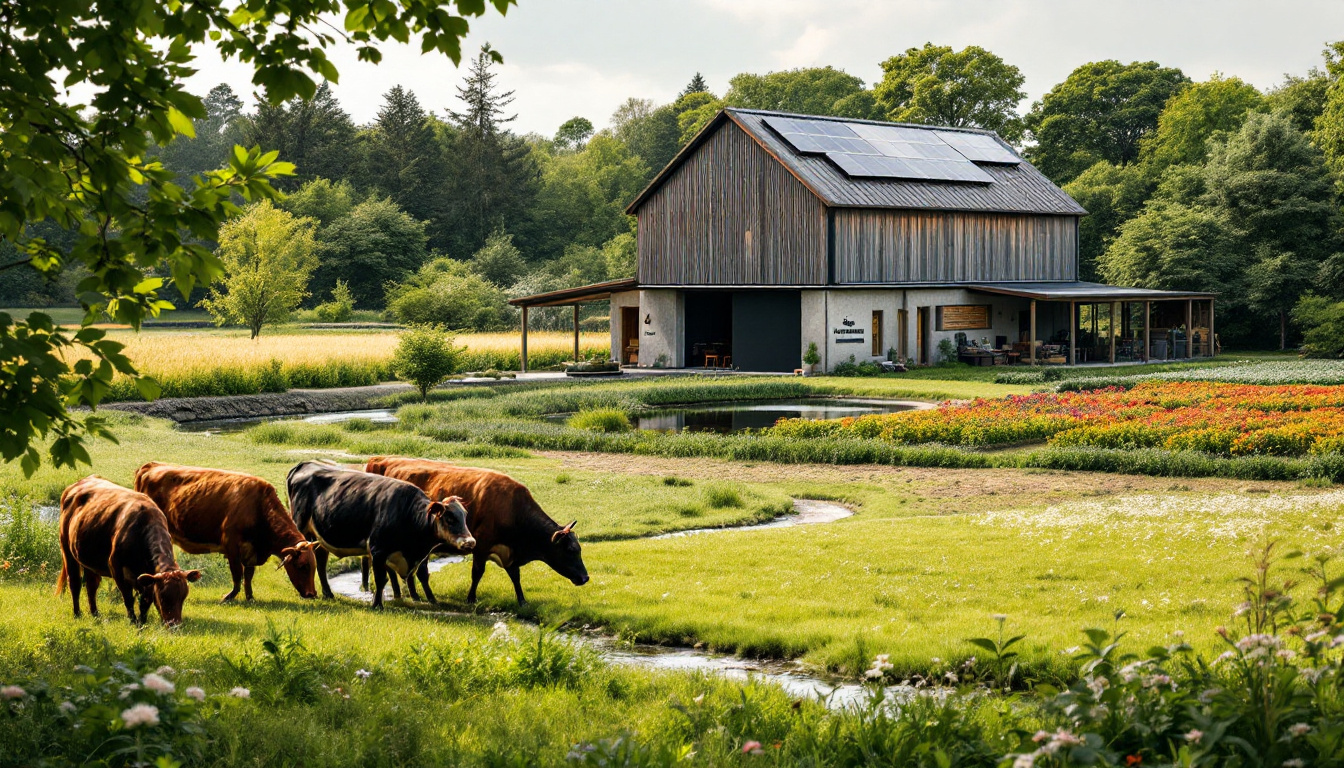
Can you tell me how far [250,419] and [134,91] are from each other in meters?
28.9

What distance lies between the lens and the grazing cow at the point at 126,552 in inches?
362

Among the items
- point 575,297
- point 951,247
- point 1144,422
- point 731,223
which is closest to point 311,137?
point 575,297

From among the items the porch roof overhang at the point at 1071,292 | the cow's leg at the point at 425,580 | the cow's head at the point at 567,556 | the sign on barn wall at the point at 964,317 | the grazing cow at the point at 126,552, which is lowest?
the cow's leg at the point at 425,580

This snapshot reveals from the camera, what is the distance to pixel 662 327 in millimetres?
49750

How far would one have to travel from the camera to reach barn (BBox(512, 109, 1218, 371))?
4556 centimetres

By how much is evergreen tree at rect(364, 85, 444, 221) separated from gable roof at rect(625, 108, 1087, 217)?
153 ft

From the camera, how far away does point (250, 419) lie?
33.4 meters

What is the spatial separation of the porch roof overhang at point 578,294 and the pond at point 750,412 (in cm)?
1389

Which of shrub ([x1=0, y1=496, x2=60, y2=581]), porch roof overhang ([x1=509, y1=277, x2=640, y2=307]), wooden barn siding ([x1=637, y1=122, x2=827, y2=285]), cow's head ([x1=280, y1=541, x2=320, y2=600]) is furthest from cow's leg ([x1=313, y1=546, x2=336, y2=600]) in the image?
porch roof overhang ([x1=509, y1=277, x2=640, y2=307])

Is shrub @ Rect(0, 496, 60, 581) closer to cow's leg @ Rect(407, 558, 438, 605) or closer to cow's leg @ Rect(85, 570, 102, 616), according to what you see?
cow's leg @ Rect(85, 570, 102, 616)

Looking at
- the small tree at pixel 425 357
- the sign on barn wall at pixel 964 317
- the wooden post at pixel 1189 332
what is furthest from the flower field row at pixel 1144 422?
the wooden post at pixel 1189 332

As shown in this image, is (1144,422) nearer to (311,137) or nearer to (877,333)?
(877,333)

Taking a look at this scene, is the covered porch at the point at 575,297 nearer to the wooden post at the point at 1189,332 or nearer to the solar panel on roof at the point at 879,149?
the solar panel on roof at the point at 879,149

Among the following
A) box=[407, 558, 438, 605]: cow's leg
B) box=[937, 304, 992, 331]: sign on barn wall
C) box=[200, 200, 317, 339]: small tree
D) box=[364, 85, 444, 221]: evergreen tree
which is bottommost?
box=[407, 558, 438, 605]: cow's leg
